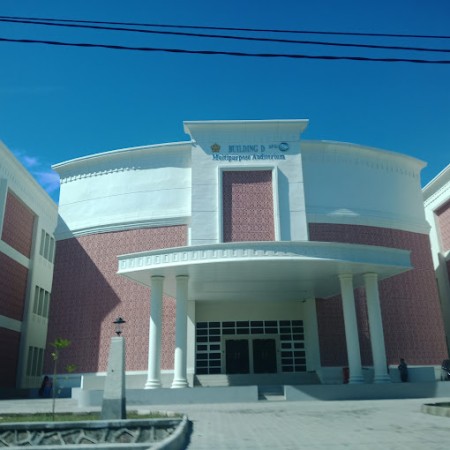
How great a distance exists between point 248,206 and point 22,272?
1444 centimetres

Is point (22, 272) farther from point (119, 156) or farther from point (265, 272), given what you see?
point (265, 272)

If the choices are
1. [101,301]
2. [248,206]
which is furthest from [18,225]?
[248,206]

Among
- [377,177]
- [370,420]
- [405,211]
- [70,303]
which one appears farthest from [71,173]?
[370,420]

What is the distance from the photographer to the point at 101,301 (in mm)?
24141

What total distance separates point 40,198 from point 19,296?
6.73 m

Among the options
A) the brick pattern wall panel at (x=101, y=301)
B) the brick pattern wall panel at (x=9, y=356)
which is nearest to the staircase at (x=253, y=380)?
the brick pattern wall panel at (x=101, y=301)

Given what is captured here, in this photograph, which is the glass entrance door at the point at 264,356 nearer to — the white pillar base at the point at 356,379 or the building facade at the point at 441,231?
the white pillar base at the point at 356,379

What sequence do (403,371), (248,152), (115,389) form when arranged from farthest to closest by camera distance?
(248,152) < (403,371) < (115,389)

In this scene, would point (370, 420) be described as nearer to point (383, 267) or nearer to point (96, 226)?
point (383, 267)

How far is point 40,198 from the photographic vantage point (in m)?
30.5

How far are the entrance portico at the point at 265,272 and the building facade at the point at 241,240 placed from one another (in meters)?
1.10

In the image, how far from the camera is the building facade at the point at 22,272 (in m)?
25.8

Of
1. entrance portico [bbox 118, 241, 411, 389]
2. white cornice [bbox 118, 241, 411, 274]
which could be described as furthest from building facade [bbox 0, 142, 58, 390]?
white cornice [bbox 118, 241, 411, 274]

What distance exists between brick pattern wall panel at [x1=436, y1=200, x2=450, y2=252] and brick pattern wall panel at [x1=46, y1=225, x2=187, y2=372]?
621 inches
